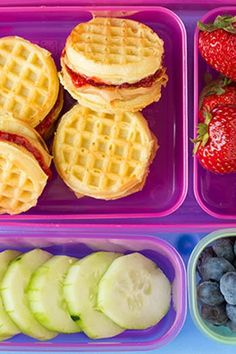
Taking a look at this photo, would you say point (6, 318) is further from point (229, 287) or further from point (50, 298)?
point (229, 287)

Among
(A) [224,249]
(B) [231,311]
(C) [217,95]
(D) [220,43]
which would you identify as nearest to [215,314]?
(B) [231,311]

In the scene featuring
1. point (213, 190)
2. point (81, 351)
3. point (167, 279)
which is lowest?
point (81, 351)

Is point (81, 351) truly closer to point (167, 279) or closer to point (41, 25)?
point (167, 279)

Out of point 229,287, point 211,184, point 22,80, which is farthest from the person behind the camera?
point 211,184

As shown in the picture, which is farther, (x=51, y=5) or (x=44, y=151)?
(x=51, y=5)

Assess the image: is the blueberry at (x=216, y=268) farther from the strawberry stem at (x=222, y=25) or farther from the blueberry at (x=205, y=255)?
the strawberry stem at (x=222, y=25)

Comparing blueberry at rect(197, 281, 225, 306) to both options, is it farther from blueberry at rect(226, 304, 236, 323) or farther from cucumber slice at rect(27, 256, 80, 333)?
cucumber slice at rect(27, 256, 80, 333)

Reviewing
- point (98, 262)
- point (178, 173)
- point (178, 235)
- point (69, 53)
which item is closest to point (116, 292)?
point (98, 262)
